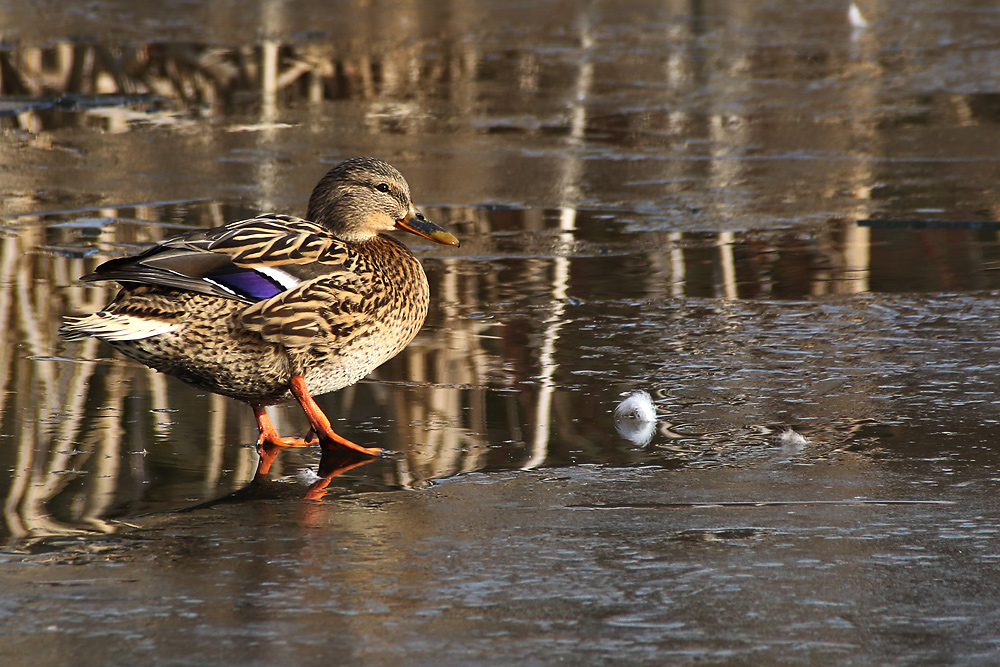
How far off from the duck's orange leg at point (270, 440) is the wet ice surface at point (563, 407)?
69 millimetres

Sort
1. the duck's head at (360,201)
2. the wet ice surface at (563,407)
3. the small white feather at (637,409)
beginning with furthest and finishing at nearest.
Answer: the duck's head at (360,201)
the small white feather at (637,409)
the wet ice surface at (563,407)

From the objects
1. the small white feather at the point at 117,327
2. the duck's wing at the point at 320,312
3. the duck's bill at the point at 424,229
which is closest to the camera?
the small white feather at the point at 117,327

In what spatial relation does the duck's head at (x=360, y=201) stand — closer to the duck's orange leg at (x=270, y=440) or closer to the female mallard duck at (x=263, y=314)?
the female mallard duck at (x=263, y=314)

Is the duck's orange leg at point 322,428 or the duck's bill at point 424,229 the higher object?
the duck's bill at point 424,229

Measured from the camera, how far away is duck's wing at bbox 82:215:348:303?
4465mm

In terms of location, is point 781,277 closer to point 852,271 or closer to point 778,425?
point 852,271

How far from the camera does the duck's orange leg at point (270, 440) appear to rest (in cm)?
456

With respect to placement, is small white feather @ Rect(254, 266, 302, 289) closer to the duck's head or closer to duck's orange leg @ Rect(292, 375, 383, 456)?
duck's orange leg @ Rect(292, 375, 383, 456)

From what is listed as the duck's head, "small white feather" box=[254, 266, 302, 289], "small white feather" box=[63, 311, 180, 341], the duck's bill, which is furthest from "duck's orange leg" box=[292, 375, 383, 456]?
the duck's bill

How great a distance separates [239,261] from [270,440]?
593 mm

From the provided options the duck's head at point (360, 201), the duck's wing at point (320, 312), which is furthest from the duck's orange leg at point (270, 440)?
the duck's head at point (360, 201)

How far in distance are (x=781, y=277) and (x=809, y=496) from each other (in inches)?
120

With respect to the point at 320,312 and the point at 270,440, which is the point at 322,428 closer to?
the point at 270,440

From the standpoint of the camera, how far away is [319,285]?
4.71 metres
